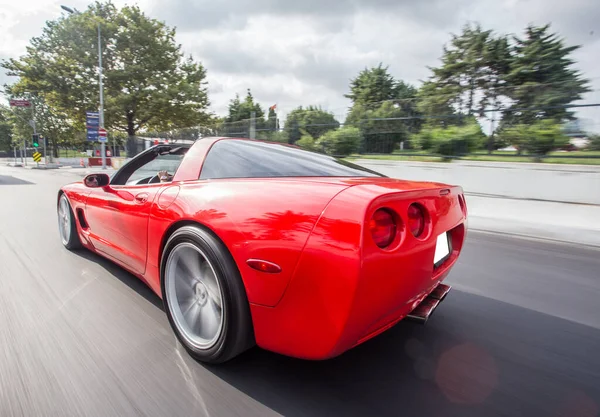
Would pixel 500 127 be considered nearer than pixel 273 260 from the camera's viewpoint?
No

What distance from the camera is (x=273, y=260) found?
1.56 m

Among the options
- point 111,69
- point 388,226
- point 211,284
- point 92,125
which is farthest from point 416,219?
point 111,69

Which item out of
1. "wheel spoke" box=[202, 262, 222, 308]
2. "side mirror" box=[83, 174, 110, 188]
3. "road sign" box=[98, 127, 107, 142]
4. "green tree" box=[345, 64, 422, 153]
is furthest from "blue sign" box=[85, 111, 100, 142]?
"wheel spoke" box=[202, 262, 222, 308]

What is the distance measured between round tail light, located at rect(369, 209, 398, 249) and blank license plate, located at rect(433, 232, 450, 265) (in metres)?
0.45

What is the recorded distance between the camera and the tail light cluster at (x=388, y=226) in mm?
1506

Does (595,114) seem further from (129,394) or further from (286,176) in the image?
(129,394)

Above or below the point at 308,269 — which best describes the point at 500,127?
above

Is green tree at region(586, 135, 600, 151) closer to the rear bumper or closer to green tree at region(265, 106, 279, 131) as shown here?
the rear bumper

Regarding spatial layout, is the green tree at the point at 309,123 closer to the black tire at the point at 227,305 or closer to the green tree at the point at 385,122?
the green tree at the point at 385,122

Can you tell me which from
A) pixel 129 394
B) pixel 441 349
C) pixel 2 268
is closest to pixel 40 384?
pixel 129 394

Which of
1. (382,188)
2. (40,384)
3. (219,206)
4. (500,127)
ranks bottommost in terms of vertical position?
(40,384)

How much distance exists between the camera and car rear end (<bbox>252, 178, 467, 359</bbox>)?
1408 millimetres

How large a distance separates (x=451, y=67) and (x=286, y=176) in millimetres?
36504

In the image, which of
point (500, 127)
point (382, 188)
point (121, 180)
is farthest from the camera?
point (500, 127)
